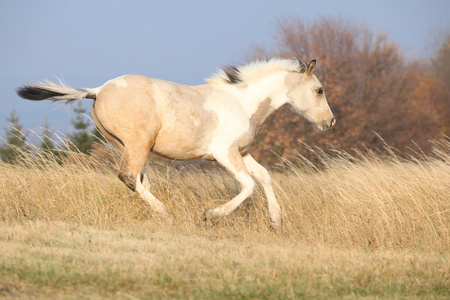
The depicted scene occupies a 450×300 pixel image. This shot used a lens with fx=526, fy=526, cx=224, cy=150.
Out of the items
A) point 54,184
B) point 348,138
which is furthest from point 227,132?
point 348,138

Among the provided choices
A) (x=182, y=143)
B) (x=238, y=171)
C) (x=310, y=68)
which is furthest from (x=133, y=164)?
(x=310, y=68)

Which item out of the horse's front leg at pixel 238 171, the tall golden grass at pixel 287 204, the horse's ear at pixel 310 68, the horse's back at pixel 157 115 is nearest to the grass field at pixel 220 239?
the tall golden grass at pixel 287 204

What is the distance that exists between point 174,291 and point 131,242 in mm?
1704

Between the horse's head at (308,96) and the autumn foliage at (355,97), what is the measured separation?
1255cm

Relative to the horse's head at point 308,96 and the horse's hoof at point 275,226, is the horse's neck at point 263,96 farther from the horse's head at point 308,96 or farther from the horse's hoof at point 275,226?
the horse's hoof at point 275,226

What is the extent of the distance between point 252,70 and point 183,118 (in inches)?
58.0

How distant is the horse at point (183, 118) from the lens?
667 cm

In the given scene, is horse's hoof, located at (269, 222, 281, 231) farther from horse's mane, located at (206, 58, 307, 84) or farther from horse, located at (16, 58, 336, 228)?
horse's mane, located at (206, 58, 307, 84)

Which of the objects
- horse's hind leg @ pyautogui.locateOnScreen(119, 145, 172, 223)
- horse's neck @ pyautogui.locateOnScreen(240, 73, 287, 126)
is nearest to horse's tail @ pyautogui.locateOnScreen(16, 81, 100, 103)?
horse's hind leg @ pyautogui.locateOnScreen(119, 145, 172, 223)

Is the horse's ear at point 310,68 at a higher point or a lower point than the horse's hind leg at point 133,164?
higher

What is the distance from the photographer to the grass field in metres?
4.37

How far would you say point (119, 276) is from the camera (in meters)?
4.41

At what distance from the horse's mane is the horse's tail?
1752 mm

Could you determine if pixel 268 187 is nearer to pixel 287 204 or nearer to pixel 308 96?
pixel 287 204
